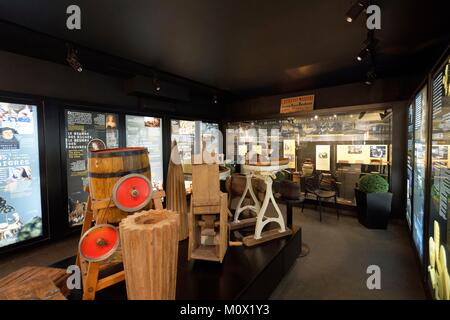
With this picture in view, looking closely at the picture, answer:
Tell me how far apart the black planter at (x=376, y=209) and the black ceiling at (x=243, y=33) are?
206 centimetres

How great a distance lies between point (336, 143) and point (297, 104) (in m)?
1.19

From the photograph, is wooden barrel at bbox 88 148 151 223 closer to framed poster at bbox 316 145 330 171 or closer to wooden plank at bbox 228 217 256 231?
wooden plank at bbox 228 217 256 231

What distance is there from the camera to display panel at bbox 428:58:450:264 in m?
1.43

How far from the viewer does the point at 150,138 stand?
4527mm

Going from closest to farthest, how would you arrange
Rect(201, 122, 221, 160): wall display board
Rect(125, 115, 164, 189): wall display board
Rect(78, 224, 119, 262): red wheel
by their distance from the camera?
Rect(78, 224, 119, 262): red wheel, Rect(125, 115, 164, 189): wall display board, Rect(201, 122, 221, 160): wall display board

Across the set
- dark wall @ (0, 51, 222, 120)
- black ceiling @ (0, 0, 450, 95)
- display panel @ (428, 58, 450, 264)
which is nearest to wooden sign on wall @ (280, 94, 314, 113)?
black ceiling @ (0, 0, 450, 95)

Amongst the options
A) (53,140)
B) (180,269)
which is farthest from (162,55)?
(180,269)

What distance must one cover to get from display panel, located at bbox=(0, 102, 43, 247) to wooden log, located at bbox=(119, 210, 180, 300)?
2.91 meters

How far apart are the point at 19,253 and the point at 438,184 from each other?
4.58 m

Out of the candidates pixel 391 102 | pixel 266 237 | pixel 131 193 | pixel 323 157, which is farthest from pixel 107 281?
pixel 391 102

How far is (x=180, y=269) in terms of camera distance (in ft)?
5.82

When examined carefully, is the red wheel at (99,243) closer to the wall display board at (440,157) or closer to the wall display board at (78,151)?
the wall display board at (440,157)

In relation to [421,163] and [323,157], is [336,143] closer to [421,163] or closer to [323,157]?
[323,157]

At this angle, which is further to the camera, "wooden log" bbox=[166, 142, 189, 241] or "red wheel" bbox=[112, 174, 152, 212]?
"wooden log" bbox=[166, 142, 189, 241]
